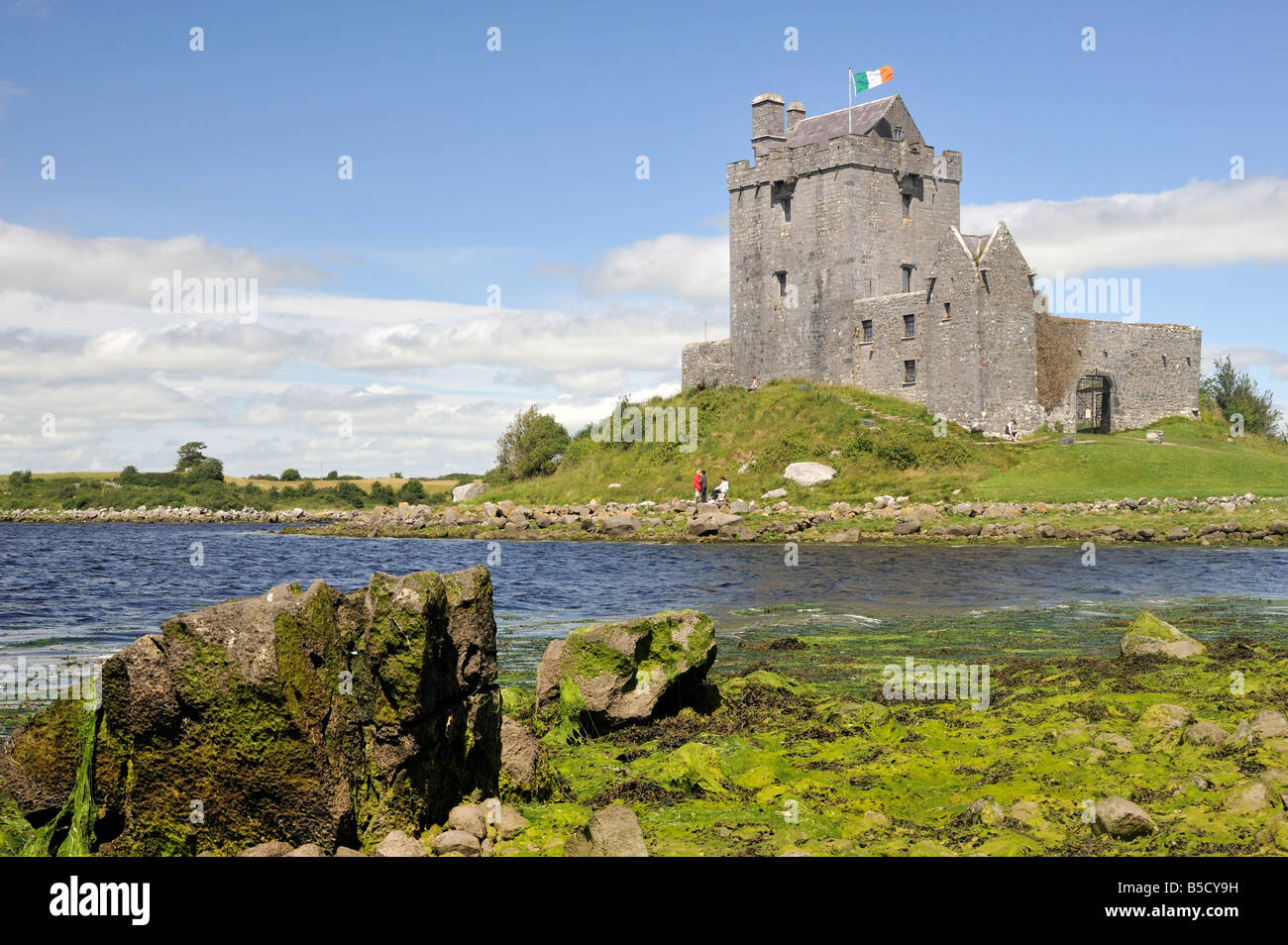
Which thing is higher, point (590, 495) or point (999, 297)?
point (999, 297)

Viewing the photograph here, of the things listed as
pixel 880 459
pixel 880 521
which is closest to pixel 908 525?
pixel 880 521

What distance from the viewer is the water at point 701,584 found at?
19.3 metres

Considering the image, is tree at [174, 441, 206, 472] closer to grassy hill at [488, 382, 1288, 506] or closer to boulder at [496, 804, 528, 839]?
grassy hill at [488, 382, 1288, 506]

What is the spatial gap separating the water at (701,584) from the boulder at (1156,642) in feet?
7.23

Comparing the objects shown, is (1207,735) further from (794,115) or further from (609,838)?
(794,115)

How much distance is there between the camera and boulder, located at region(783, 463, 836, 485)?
50906 millimetres

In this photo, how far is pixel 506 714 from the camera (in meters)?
11.6

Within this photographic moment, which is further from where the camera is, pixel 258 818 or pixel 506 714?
pixel 506 714

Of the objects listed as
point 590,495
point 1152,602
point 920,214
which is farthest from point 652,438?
point 1152,602

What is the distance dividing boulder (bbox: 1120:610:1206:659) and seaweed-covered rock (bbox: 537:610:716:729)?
20.8 feet

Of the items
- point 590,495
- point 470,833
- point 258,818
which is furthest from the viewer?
point 590,495

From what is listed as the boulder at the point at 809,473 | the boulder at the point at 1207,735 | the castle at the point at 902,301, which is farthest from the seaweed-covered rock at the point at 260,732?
the castle at the point at 902,301
